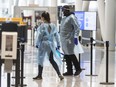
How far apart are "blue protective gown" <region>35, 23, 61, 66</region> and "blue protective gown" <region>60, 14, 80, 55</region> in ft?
1.61

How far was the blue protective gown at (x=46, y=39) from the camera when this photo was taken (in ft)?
29.7

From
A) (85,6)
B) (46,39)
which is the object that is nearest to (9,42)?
(46,39)

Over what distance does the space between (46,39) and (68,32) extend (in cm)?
73

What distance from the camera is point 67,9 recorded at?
9695mm

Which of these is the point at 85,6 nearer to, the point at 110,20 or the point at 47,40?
the point at 110,20

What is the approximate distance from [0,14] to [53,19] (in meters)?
20.5

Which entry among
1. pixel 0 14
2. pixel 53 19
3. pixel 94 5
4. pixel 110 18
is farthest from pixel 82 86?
pixel 0 14

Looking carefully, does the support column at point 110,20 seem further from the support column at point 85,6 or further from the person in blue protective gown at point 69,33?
the person in blue protective gown at point 69,33

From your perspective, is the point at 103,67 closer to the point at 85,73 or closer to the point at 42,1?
the point at 85,73

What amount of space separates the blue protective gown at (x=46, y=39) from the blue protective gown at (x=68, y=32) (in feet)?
1.61

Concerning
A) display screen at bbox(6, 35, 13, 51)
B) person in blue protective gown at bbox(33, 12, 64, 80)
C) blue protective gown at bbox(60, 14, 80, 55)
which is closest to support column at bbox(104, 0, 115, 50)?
blue protective gown at bbox(60, 14, 80, 55)

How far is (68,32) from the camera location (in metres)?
9.61

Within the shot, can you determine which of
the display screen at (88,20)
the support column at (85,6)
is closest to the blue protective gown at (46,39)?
the display screen at (88,20)

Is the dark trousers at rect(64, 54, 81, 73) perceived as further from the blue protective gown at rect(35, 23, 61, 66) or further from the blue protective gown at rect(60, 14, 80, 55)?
the blue protective gown at rect(35, 23, 61, 66)
